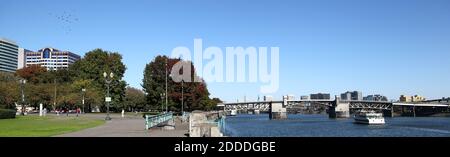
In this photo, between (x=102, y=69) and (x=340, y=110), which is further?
(x=340, y=110)

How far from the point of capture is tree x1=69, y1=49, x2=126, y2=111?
107938mm

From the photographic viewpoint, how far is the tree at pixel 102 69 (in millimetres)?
107938

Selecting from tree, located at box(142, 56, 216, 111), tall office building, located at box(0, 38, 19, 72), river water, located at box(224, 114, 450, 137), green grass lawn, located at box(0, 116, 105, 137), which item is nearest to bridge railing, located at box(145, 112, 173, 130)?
green grass lawn, located at box(0, 116, 105, 137)

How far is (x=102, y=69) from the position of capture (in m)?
111

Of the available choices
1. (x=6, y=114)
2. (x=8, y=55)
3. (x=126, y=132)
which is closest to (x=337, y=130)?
(x=6, y=114)

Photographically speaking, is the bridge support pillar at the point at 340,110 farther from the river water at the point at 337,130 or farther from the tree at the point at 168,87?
the tree at the point at 168,87

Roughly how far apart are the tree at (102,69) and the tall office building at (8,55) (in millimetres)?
24747

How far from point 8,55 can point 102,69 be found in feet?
197

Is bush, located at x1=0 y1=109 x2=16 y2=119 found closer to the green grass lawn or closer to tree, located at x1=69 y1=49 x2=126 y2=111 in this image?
the green grass lawn

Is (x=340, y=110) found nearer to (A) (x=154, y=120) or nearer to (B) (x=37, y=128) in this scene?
(A) (x=154, y=120)

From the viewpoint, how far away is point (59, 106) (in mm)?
101188
